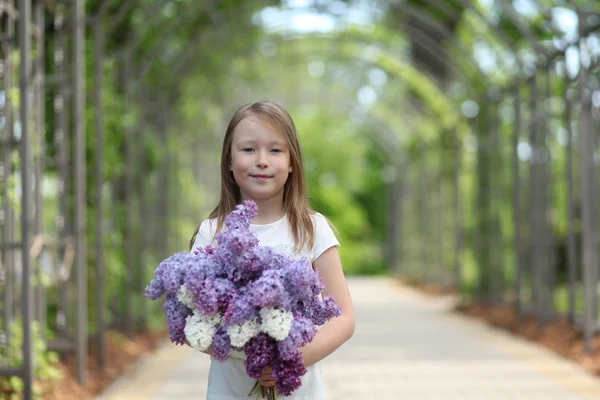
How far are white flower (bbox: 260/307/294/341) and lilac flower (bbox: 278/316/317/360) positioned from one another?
2cm

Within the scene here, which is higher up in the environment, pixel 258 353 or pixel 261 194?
pixel 261 194

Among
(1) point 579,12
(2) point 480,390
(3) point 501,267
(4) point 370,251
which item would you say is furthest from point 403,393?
(4) point 370,251

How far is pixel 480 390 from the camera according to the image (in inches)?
294

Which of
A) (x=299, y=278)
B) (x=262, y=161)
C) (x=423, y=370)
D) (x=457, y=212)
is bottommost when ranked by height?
(x=423, y=370)

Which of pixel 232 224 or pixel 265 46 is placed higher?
pixel 265 46

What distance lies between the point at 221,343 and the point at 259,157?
1.70 ft

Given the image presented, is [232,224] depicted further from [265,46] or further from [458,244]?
[265,46]

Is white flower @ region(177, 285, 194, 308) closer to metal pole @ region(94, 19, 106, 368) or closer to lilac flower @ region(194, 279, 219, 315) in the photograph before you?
lilac flower @ region(194, 279, 219, 315)

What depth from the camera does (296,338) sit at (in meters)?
2.38

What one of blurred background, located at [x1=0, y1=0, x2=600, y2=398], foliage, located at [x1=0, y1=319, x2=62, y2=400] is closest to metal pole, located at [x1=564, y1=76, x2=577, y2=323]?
blurred background, located at [x1=0, y1=0, x2=600, y2=398]

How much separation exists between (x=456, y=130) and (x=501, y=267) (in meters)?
4.02

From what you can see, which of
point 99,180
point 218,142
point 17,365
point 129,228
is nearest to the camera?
point 17,365

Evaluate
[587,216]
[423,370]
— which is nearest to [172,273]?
[423,370]

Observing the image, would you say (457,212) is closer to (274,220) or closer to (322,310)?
(274,220)
